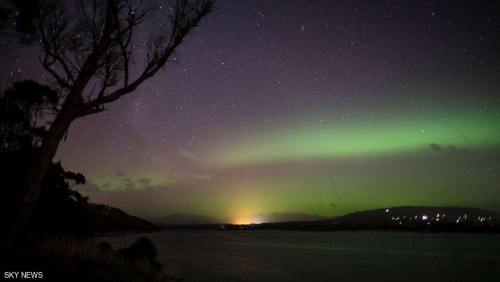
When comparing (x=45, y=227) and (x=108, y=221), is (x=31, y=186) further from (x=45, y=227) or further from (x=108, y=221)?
(x=108, y=221)

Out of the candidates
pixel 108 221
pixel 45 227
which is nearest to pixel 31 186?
pixel 45 227

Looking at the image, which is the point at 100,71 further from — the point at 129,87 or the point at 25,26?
the point at 25,26

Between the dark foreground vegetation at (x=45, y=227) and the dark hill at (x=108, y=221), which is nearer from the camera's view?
the dark foreground vegetation at (x=45, y=227)

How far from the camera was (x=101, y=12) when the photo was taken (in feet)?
30.8

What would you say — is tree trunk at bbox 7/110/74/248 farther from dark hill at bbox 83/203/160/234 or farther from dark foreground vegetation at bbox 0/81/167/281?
dark hill at bbox 83/203/160/234

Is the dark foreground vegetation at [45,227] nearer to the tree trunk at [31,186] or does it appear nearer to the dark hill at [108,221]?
the tree trunk at [31,186]

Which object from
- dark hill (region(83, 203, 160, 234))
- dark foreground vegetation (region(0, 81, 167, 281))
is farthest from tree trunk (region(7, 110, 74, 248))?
dark hill (region(83, 203, 160, 234))

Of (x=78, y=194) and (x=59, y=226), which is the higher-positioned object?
(x=78, y=194)

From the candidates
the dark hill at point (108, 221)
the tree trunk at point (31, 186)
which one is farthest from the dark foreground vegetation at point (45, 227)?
the dark hill at point (108, 221)

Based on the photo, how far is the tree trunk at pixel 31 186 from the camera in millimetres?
6562

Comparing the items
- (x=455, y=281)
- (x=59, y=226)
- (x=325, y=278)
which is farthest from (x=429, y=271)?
(x=59, y=226)

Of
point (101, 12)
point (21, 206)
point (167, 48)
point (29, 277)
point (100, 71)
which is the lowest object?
point (29, 277)

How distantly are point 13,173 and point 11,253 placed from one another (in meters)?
6.73

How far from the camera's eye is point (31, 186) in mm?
6746
